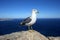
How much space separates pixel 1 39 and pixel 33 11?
143 inches

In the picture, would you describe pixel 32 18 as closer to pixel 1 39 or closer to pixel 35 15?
pixel 35 15

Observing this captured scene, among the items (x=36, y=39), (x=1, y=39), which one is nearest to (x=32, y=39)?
(x=36, y=39)

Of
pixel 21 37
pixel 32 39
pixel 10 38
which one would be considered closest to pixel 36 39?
pixel 32 39

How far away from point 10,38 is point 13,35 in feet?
1.34

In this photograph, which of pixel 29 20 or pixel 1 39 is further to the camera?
Result: pixel 29 20

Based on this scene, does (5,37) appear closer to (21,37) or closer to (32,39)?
(21,37)

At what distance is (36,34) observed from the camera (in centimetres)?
1354

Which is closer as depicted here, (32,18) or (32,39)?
(32,39)

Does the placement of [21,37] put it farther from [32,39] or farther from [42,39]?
[42,39]

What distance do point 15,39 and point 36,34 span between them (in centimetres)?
192

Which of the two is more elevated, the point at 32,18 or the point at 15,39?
the point at 32,18

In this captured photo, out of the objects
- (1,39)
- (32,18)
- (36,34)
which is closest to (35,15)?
(32,18)

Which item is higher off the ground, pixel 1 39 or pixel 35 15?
pixel 35 15

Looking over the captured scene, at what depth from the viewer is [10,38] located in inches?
500
